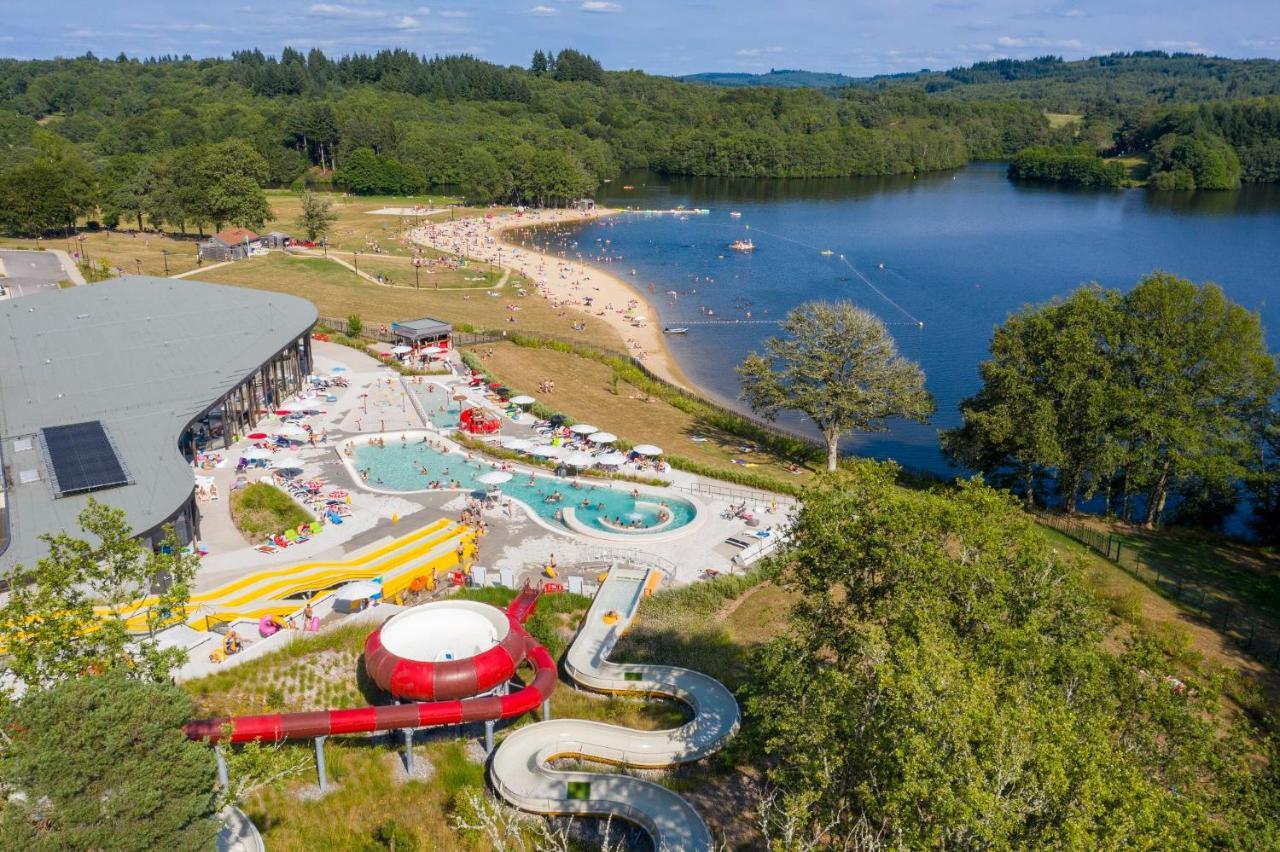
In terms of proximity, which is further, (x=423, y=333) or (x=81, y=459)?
(x=423, y=333)

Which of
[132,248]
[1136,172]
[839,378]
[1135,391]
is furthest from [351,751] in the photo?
[1136,172]

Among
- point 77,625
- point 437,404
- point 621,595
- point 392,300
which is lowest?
point 621,595

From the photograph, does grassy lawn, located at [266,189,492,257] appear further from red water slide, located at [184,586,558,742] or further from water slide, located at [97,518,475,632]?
red water slide, located at [184,586,558,742]

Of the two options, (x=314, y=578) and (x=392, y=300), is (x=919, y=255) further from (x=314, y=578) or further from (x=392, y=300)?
(x=314, y=578)

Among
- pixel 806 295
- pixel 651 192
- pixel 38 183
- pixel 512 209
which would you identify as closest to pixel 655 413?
pixel 806 295

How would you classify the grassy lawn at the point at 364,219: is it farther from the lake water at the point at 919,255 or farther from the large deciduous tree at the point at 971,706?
the large deciduous tree at the point at 971,706

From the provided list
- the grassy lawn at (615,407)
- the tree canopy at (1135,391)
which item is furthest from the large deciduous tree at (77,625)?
the tree canopy at (1135,391)
